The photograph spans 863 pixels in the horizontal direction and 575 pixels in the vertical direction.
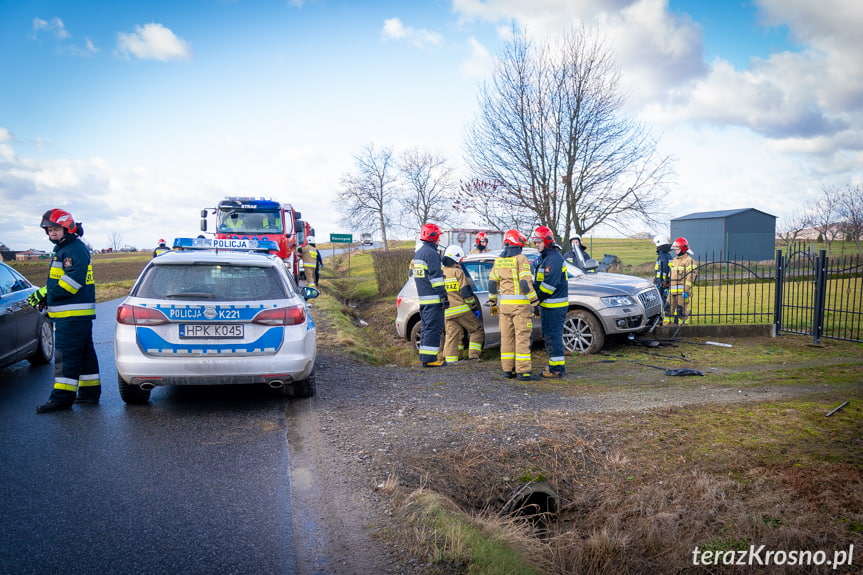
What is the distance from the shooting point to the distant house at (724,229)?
3519cm

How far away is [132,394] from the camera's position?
607cm

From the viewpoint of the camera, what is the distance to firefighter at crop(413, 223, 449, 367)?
8562mm

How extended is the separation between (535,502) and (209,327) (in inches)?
134

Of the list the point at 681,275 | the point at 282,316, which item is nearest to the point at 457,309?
the point at 282,316

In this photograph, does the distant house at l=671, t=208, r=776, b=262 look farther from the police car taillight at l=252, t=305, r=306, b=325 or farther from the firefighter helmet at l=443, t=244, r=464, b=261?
the police car taillight at l=252, t=305, r=306, b=325

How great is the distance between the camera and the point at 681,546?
11.0 feet

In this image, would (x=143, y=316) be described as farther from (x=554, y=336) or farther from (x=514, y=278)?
(x=554, y=336)

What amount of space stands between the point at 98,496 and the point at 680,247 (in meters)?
11.1

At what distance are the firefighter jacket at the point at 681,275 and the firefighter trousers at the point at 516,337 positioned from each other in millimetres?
5344

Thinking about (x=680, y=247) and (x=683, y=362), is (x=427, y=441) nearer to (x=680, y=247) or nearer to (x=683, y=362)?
(x=683, y=362)

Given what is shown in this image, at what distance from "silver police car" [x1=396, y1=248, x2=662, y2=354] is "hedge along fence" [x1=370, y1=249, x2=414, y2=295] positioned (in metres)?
11.9

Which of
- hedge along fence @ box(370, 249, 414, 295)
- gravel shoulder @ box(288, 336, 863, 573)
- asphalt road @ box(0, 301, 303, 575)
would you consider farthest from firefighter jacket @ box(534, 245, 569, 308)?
hedge along fence @ box(370, 249, 414, 295)

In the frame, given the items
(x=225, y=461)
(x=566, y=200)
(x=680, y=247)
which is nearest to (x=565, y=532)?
(x=225, y=461)

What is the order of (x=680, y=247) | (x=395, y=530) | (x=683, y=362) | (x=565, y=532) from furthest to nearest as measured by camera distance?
1. (x=680, y=247)
2. (x=683, y=362)
3. (x=565, y=532)
4. (x=395, y=530)
